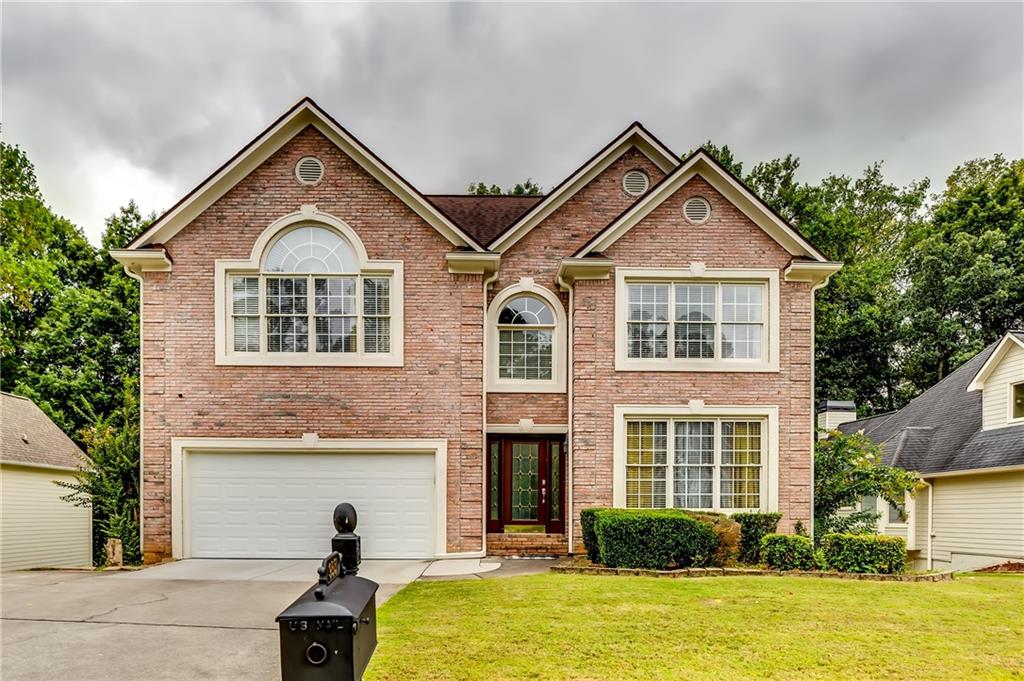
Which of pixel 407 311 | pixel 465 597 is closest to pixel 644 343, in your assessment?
pixel 407 311

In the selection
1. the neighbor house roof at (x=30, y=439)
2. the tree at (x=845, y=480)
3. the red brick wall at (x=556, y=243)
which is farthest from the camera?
the neighbor house roof at (x=30, y=439)

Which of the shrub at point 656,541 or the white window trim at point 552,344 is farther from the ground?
the white window trim at point 552,344

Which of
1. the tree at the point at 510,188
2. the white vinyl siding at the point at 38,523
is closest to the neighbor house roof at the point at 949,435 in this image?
the tree at the point at 510,188

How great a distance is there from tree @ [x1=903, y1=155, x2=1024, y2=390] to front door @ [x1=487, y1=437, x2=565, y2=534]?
65.8ft

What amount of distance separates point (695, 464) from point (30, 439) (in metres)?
17.3

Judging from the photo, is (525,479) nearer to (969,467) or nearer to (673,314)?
(673,314)

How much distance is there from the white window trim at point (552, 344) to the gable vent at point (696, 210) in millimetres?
3151

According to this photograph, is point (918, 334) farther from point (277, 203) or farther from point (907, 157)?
point (277, 203)

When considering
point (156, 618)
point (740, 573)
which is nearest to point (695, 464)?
point (740, 573)

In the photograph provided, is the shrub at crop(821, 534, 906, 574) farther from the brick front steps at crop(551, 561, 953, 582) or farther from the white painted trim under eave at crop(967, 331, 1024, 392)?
the white painted trim under eave at crop(967, 331, 1024, 392)

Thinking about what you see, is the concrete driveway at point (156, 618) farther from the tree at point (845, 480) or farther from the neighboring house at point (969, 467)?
the neighboring house at point (969, 467)

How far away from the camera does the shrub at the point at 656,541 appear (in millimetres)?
10703

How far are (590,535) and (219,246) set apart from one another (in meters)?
9.05

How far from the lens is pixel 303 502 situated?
12.8 m
